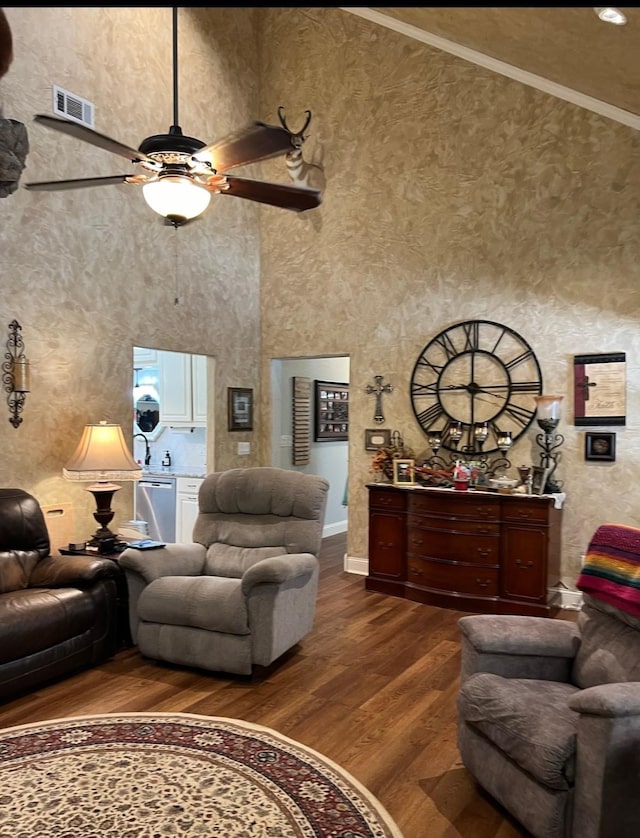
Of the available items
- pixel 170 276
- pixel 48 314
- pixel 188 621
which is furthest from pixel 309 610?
pixel 170 276

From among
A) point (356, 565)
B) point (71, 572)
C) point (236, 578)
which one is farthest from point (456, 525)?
point (71, 572)

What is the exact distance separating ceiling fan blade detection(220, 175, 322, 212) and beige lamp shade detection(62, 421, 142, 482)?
2.05 m

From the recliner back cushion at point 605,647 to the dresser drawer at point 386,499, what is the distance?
2697mm

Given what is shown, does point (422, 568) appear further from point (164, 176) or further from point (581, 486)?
point (164, 176)

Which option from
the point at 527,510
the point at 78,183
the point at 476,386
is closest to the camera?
the point at 78,183

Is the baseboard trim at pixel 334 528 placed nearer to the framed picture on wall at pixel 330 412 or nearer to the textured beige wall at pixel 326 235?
the framed picture on wall at pixel 330 412

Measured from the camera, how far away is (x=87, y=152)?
4.88 meters

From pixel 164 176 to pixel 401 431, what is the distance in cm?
357

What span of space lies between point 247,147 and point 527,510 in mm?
3347

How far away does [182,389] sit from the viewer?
7.00 metres

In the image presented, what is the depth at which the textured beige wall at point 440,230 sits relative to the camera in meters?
4.94

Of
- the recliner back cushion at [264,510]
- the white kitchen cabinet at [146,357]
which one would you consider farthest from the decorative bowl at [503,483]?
the white kitchen cabinet at [146,357]

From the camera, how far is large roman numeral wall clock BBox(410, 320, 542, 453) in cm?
527

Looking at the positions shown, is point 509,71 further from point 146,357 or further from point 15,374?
point 146,357
